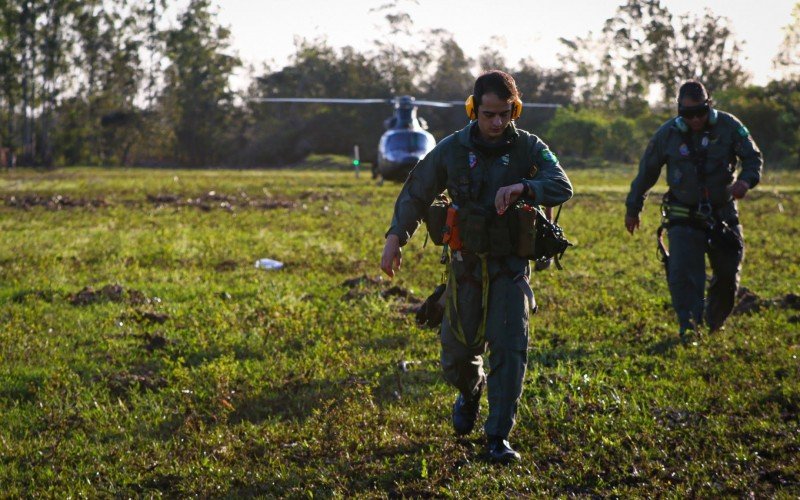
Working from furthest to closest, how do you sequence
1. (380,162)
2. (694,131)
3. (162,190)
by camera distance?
(380,162)
(162,190)
(694,131)

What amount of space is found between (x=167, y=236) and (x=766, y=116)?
2096 inches

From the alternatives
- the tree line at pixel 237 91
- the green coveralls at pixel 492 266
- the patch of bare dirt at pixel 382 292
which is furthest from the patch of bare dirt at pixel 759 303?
the tree line at pixel 237 91

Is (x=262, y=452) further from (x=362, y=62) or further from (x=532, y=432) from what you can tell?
(x=362, y=62)

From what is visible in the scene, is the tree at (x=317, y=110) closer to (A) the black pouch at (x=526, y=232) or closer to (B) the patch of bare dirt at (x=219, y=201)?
(B) the patch of bare dirt at (x=219, y=201)

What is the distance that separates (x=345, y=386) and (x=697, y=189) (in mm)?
3733

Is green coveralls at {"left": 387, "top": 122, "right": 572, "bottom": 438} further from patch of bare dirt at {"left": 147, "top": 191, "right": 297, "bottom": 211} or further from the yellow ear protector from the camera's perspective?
patch of bare dirt at {"left": 147, "top": 191, "right": 297, "bottom": 211}

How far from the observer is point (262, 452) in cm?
640

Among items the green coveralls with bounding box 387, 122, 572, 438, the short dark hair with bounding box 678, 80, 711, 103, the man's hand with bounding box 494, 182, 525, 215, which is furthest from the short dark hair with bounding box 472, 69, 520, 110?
the short dark hair with bounding box 678, 80, 711, 103

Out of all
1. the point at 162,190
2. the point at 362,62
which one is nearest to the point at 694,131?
the point at 162,190

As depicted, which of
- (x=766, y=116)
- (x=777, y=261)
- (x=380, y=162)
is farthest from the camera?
(x=766, y=116)

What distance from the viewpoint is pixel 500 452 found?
5.88 m

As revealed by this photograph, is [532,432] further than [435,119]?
No

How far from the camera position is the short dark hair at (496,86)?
583cm

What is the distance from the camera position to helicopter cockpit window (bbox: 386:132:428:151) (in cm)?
3509
